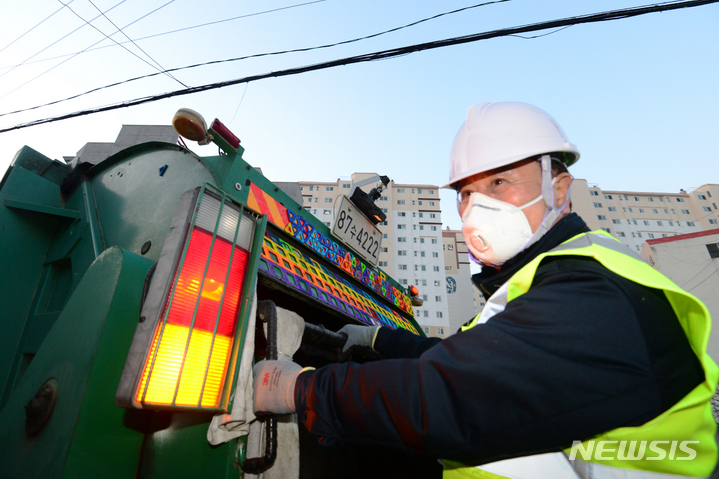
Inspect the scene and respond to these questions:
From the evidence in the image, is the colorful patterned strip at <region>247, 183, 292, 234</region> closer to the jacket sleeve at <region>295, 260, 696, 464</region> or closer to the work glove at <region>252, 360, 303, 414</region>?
the work glove at <region>252, 360, 303, 414</region>

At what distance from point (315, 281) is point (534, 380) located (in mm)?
2178

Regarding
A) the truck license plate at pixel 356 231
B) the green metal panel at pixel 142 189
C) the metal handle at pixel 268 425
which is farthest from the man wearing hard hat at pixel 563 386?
the truck license plate at pixel 356 231

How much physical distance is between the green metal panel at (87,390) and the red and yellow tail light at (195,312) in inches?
18.3

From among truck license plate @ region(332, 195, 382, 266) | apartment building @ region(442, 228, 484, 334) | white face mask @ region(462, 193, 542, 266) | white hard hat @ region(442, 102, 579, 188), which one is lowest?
white face mask @ region(462, 193, 542, 266)

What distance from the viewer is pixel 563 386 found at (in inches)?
32.5

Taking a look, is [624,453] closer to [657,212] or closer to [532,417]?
[532,417]

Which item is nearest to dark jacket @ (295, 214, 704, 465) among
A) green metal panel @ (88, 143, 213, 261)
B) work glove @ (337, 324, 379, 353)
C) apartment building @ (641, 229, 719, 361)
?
work glove @ (337, 324, 379, 353)

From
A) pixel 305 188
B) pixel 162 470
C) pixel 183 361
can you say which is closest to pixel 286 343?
pixel 183 361

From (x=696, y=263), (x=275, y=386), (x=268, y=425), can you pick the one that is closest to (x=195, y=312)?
(x=275, y=386)

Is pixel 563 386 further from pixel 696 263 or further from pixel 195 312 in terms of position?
pixel 696 263

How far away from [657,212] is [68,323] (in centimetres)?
7249

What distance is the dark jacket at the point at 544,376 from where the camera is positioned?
2.73 feet

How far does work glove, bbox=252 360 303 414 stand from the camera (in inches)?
51.6

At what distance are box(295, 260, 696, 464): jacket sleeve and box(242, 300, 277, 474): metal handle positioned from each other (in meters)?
0.66
